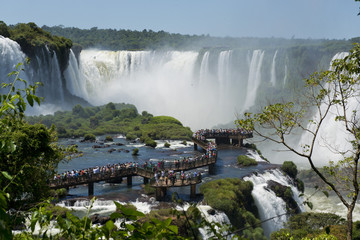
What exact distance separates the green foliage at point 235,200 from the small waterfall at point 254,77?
140ft

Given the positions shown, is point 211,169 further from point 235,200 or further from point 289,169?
point 235,200

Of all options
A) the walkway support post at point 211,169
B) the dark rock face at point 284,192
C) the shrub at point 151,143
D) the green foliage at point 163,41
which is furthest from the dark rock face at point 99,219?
the green foliage at point 163,41

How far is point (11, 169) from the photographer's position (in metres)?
11.7

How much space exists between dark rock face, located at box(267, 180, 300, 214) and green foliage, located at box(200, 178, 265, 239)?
2259 mm

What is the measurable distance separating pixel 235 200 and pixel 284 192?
5545 millimetres

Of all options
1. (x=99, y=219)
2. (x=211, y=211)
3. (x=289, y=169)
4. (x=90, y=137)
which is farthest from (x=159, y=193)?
(x=90, y=137)

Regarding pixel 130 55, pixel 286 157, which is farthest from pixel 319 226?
pixel 130 55

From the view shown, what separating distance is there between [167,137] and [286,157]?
14.7 metres

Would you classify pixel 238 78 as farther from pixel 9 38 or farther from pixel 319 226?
pixel 319 226

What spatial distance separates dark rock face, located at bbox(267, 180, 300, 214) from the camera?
26.4m

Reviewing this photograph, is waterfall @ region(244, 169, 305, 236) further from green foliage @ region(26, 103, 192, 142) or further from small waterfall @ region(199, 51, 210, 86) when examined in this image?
small waterfall @ region(199, 51, 210, 86)

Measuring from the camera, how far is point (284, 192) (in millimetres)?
26766

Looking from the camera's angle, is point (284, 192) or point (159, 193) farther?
point (284, 192)

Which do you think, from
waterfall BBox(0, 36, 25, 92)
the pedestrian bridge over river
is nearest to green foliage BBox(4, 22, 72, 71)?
waterfall BBox(0, 36, 25, 92)
